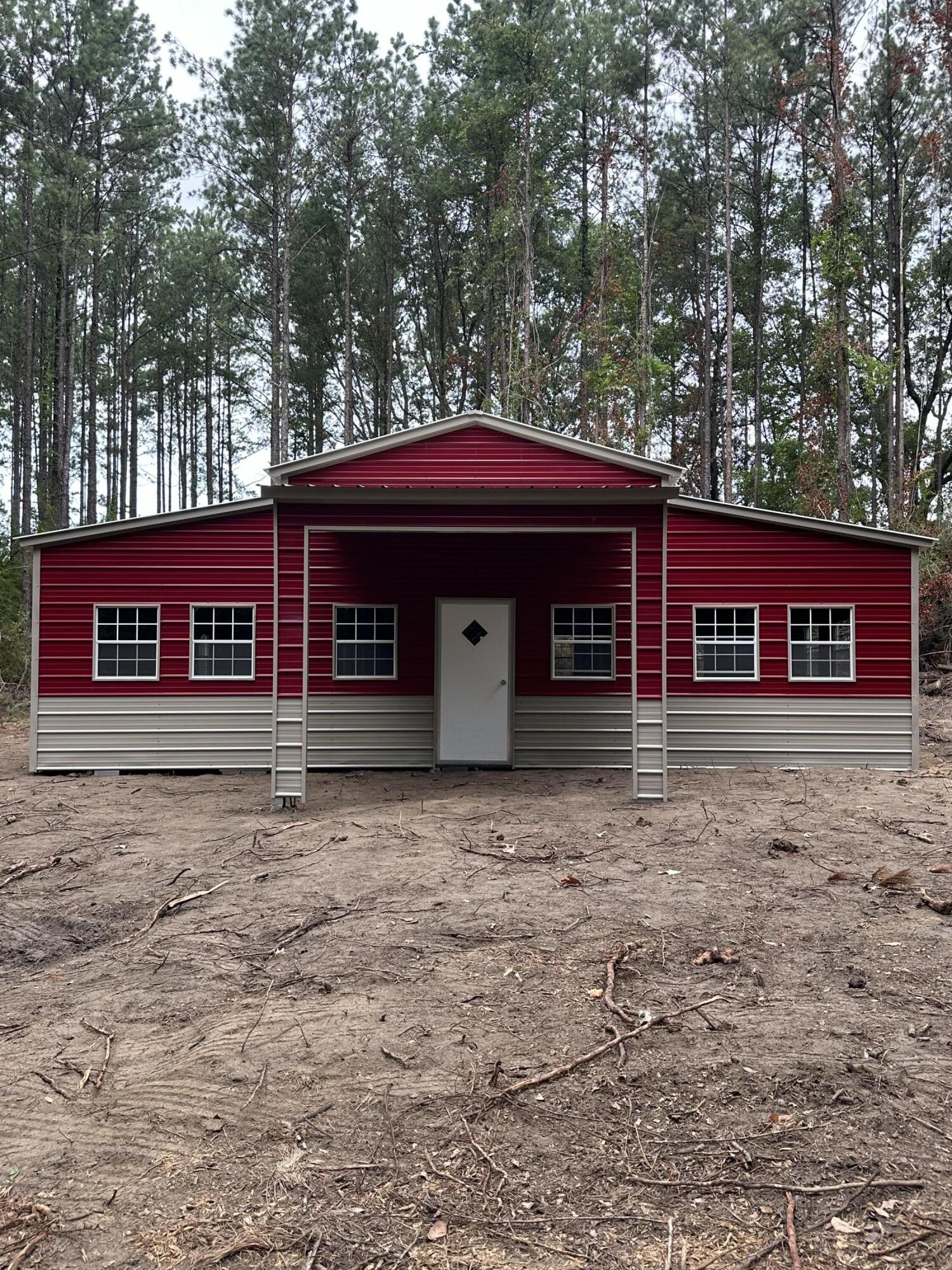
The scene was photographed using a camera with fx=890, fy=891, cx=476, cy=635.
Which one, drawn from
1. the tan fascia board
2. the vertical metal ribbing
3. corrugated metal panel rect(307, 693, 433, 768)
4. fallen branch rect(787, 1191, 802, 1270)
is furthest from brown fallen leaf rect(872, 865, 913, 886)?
the vertical metal ribbing

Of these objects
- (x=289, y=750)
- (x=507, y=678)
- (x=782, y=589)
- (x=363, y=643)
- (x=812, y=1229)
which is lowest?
(x=812, y=1229)

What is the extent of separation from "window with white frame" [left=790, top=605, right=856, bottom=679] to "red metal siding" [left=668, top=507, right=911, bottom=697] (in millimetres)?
103

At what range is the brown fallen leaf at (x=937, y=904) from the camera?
555cm

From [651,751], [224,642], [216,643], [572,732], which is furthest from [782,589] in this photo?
[216,643]

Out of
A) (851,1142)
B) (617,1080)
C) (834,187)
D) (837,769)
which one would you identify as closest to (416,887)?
(617,1080)

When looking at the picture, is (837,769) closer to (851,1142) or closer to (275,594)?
(275,594)

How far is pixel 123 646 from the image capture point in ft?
40.6

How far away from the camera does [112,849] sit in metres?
7.65

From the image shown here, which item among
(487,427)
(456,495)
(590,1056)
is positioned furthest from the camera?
(487,427)

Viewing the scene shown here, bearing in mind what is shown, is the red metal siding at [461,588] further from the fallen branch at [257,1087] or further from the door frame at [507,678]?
the fallen branch at [257,1087]

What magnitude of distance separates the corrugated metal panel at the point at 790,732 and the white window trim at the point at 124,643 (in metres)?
7.10

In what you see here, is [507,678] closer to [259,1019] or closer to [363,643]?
[363,643]

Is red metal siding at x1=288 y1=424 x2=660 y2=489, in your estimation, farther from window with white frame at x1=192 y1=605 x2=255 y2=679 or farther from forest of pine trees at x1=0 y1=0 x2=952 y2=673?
forest of pine trees at x1=0 y1=0 x2=952 y2=673

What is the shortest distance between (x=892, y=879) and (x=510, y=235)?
2451cm
